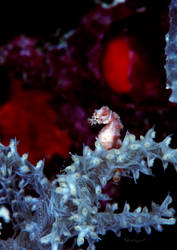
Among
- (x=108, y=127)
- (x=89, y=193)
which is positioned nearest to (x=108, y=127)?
(x=108, y=127)

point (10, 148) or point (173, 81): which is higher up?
point (173, 81)

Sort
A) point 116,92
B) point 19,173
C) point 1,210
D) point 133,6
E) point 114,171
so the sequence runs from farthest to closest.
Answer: point 116,92 < point 133,6 < point 1,210 < point 19,173 < point 114,171

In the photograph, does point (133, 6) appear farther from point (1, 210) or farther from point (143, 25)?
point (1, 210)

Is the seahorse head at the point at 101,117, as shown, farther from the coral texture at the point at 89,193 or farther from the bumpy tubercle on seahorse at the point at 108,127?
the coral texture at the point at 89,193

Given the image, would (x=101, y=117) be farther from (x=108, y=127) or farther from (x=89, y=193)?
(x=89, y=193)

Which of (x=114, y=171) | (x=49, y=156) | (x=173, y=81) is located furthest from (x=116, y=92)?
(x=114, y=171)

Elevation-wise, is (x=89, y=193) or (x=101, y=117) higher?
(x=101, y=117)

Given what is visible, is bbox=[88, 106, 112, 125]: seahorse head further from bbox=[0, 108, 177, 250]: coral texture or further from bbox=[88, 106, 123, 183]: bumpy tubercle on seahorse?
bbox=[0, 108, 177, 250]: coral texture

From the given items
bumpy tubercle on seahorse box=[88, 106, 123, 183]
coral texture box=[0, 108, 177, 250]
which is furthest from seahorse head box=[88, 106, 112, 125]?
coral texture box=[0, 108, 177, 250]

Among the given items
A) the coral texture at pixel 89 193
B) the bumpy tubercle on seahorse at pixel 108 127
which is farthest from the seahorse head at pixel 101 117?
the coral texture at pixel 89 193
